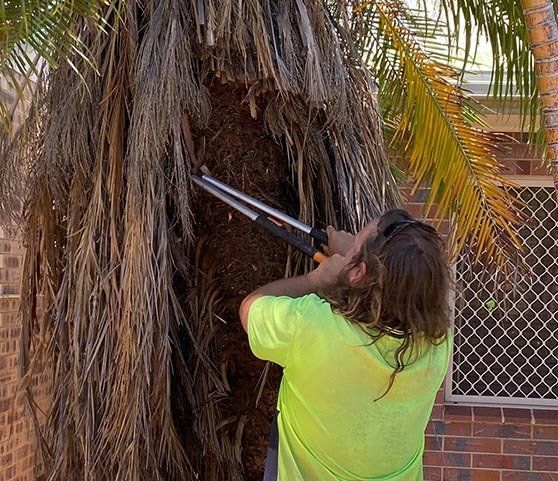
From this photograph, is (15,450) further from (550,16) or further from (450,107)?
(550,16)

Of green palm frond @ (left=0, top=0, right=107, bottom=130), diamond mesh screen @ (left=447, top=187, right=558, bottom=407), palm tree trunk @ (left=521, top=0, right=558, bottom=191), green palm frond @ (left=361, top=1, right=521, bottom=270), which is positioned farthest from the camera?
diamond mesh screen @ (left=447, top=187, right=558, bottom=407)

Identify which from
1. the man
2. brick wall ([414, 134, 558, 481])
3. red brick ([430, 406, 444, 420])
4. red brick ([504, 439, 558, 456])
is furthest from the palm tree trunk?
red brick ([504, 439, 558, 456])

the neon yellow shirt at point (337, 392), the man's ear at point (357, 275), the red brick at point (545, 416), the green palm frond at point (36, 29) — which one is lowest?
the red brick at point (545, 416)

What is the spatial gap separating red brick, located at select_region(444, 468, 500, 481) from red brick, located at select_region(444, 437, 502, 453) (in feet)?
0.53

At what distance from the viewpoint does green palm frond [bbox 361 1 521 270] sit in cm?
404

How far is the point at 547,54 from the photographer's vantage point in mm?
3471

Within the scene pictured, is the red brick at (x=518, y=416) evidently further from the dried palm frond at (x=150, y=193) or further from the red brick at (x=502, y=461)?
the dried palm frond at (x=150, y=193)

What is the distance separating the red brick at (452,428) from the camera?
7.11m

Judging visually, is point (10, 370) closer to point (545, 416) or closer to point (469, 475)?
point (469, 475)

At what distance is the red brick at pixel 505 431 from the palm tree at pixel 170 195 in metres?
3.37

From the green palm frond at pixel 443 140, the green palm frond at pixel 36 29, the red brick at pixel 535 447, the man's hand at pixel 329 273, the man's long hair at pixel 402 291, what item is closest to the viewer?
the man's long hair at pixel 402 291

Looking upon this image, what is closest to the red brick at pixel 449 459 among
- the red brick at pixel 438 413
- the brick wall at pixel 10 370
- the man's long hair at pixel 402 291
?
the red brick at pixel 438 413

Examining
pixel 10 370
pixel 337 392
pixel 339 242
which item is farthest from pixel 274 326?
pixel 10 370

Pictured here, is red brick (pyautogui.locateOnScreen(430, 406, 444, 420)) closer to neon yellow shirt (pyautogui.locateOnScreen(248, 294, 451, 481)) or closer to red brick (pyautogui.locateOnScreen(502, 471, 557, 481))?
red brick (pyautogui.locateOnScreen(502, 471, 557, 481))
